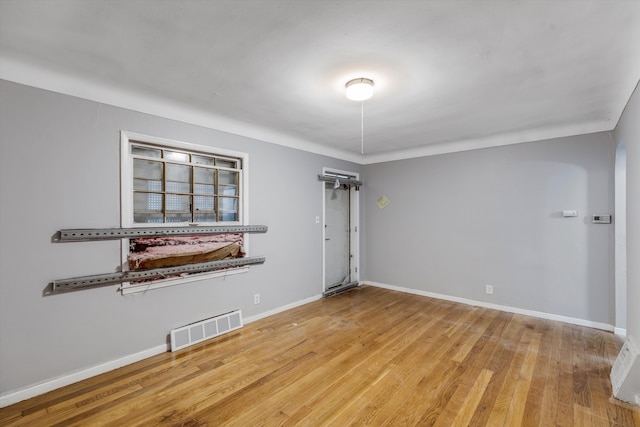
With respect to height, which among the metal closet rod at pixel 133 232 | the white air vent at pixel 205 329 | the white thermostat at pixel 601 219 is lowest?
the white air vent at pixel 205 329

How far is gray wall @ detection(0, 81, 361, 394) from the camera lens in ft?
7.09

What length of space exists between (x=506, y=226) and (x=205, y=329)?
417 centimetres

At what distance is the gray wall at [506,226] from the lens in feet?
11.6

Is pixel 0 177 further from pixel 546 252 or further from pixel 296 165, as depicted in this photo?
pixel 546 252

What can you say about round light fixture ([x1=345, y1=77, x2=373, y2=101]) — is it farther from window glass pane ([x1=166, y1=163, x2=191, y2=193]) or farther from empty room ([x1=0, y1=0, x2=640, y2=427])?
window glass pane ([x1=166, y1=163, x2=191, y2=193])

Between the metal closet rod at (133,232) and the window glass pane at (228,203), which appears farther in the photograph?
the window glass pane at (228,203)

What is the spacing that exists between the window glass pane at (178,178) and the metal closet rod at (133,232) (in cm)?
42

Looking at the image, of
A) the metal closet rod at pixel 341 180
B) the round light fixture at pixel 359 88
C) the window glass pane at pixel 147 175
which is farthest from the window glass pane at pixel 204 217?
the round light fixture at pixel 359 88

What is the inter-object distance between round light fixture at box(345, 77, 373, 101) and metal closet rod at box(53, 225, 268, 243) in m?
2.05

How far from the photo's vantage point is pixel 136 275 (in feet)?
8.89

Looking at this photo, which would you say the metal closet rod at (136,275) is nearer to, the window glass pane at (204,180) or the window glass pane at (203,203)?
the window glass pane at (203,203)

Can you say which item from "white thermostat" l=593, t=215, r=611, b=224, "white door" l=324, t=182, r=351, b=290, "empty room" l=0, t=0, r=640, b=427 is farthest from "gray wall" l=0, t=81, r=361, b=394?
"white thermostat" l=593, t=215, r=611, b=224

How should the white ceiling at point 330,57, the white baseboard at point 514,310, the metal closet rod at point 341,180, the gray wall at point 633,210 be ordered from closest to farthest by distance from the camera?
the white ceiling at point 330,57 → the gray wall at point 633,210 → the white baseboard at point 514,310 → the metal closet rod at point 341,180

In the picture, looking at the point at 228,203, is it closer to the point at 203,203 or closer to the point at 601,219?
the point at 203,203
